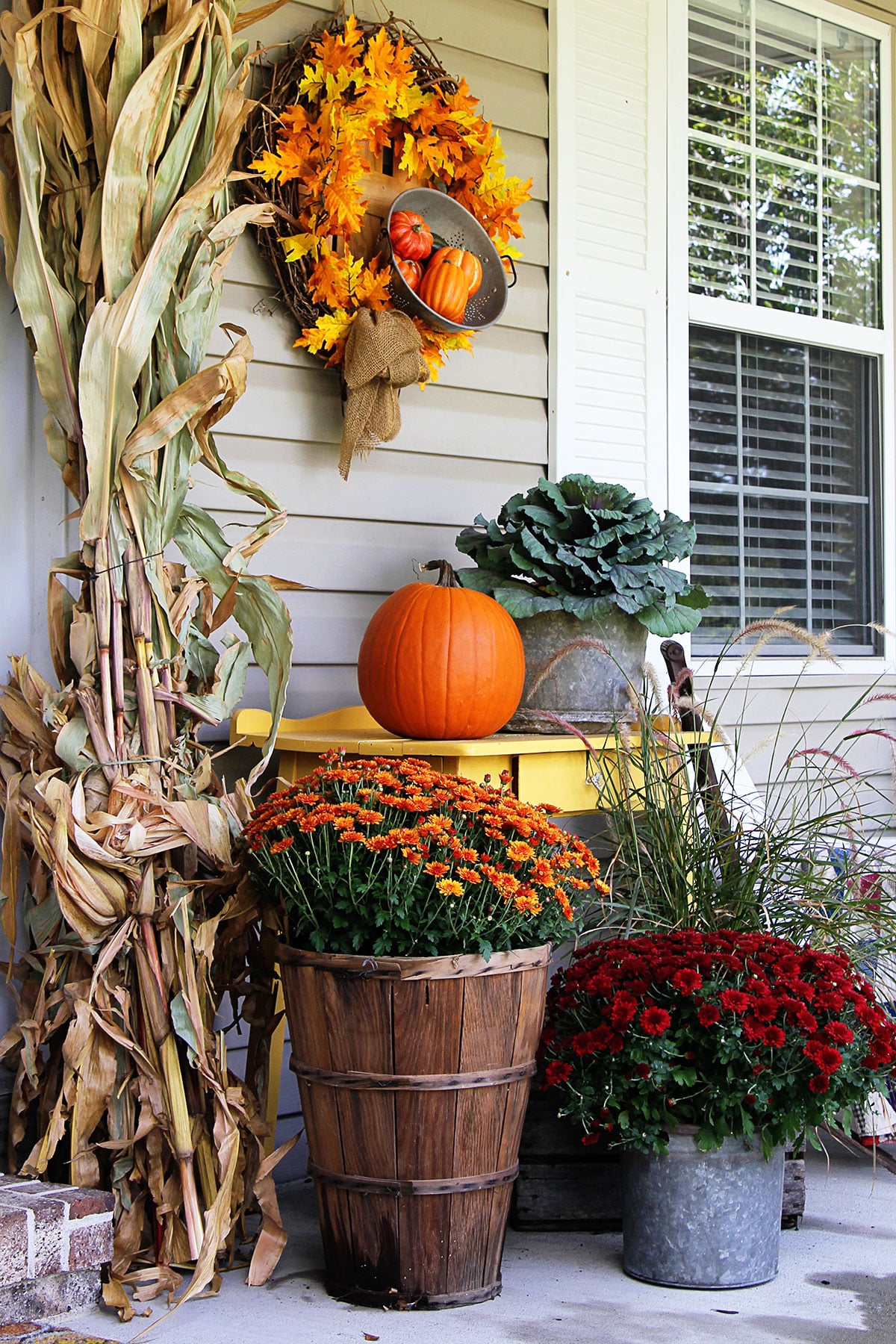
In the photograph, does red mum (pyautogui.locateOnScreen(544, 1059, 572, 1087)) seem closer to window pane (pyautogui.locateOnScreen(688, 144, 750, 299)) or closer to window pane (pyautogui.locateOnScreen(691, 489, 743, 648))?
window pane (pyautogui.locateOnScreen(691, 489, 743, 648))

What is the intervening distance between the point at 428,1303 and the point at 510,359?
6.61 ft

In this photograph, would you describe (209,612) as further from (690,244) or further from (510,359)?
(690,244)

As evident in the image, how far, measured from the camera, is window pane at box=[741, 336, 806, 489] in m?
3.62

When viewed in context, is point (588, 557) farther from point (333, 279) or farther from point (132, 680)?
point (132, 680)

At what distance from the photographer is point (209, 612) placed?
2113 millimetres

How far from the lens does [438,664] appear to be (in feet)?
7.51

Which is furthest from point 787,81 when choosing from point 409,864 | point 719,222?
point 409,864

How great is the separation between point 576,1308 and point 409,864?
0.69 m

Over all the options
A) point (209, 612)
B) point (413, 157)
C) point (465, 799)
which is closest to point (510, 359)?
point (413, 157)

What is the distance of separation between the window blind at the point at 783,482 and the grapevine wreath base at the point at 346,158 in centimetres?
105

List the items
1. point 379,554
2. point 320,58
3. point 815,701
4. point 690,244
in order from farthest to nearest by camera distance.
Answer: point 815,701 → point 690,244 → point 379,554 → point 320,58

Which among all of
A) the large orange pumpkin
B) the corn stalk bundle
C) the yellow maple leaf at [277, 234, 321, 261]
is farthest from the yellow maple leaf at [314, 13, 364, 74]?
the large orange pumpkin

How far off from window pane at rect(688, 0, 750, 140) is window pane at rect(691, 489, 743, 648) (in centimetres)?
101

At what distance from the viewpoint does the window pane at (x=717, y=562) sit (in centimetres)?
349
